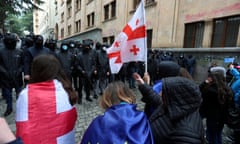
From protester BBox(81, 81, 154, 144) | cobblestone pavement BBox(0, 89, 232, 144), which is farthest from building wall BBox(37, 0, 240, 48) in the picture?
protester BBox(81, 81, 154, 144)

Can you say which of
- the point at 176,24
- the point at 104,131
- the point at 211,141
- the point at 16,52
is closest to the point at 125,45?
the point at 104,131

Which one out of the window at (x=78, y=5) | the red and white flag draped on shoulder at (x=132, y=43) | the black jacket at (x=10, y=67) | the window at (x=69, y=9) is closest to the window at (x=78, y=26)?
the window at (x=78, y=5)

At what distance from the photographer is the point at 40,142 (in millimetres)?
1531

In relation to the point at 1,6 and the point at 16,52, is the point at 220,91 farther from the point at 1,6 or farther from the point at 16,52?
the point at 1,6

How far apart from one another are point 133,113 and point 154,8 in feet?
39.8

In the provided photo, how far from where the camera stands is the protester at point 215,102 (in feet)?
9.32

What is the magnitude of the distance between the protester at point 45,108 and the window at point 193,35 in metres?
9.42

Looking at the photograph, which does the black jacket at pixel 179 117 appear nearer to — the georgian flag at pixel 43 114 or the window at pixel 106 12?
the georgian flag at pixel 43 114

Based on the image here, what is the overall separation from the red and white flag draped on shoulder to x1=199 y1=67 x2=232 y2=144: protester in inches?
50.3

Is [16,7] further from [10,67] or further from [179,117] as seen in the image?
[179,117]

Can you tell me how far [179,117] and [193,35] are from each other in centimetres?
962

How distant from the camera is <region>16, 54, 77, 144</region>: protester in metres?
1.50

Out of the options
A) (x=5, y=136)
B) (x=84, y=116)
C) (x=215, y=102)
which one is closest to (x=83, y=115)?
(x=84, y=116)

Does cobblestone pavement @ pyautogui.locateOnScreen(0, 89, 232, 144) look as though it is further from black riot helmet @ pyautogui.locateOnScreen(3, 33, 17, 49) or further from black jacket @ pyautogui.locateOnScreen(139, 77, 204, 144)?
black jacket @ pyautogui.locateOnScreen(139, 77, 204, 144)
